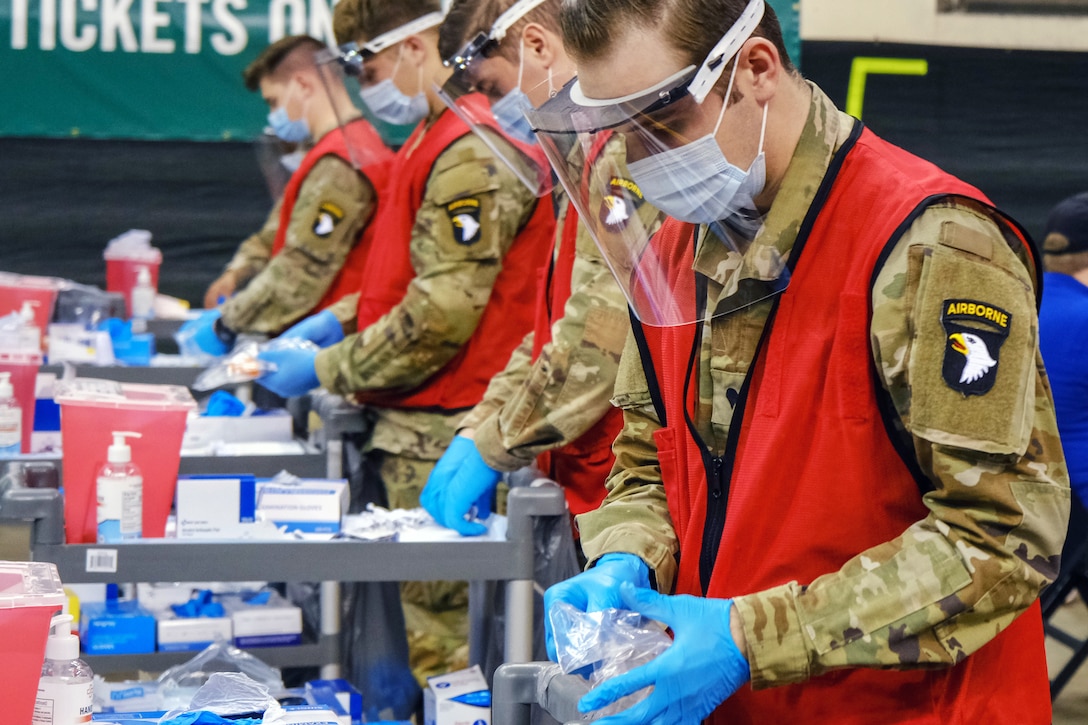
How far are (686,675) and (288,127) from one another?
343cm

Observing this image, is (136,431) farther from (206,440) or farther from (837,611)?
(837,611)

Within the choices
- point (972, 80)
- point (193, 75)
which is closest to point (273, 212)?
point (193, 75)

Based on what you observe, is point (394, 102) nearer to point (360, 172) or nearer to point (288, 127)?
point (360, 172)

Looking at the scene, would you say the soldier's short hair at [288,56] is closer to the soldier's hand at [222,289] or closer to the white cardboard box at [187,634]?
the soldier's hand at [222,289]

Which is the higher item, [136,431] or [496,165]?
[496,165]

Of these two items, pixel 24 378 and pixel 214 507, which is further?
pixel 24 378

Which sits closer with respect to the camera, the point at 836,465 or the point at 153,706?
the point at 836,465

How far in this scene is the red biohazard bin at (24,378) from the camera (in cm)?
260

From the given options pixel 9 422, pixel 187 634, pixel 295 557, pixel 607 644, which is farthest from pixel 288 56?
pixel 607 644

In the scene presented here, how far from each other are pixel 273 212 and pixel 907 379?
4.19 m

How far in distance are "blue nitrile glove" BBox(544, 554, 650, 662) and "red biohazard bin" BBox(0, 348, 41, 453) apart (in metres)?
1.68

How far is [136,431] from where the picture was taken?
6.29 ft

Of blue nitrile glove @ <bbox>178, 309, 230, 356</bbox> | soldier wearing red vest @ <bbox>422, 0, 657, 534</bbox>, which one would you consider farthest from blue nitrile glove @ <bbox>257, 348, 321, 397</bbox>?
blue nitrile glove @ <bbox>178, 309, 230, 356</bbox>

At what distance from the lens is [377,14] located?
2736 mm
